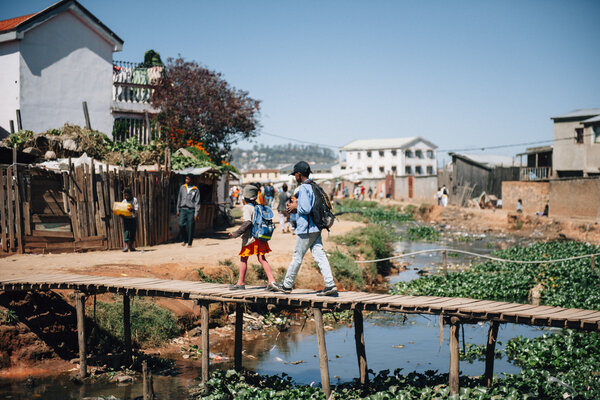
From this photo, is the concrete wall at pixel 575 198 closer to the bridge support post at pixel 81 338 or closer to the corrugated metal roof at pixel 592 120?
the corrugated metal roof at pixel 592 120

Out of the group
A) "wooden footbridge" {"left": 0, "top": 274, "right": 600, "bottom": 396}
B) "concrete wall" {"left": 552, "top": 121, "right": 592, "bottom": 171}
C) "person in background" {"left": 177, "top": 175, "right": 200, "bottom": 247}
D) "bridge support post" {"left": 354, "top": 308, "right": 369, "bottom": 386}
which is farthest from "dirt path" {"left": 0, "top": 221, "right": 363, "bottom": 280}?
"concrete wall" {"left": 552, "top": 121, "right": 592, "bottom": 171}

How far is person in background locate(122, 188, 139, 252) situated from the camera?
1566cm

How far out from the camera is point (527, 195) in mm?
37656

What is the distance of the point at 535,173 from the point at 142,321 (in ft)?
122

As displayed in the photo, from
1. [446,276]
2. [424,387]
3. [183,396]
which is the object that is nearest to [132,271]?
[183,396]

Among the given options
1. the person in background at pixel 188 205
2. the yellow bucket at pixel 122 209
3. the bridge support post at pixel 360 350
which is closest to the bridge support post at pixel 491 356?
the bridge support post at pixel 360 350

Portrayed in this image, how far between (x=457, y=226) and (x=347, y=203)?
648 inches

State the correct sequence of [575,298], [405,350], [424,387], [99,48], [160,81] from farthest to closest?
[160,81] < [99,48] < [575,298] < [405,350] < [424,387]

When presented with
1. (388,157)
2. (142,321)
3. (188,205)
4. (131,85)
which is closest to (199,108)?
(131,85)

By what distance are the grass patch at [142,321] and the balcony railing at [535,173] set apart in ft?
115

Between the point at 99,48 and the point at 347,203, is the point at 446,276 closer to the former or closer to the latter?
the point at 99,48

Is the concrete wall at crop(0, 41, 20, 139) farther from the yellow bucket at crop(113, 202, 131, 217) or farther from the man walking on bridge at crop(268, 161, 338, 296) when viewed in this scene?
the man walking on bridge at crop(268, 161, 338, 296)

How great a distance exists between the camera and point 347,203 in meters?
52.7

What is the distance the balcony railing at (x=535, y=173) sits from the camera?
42.1 metres
